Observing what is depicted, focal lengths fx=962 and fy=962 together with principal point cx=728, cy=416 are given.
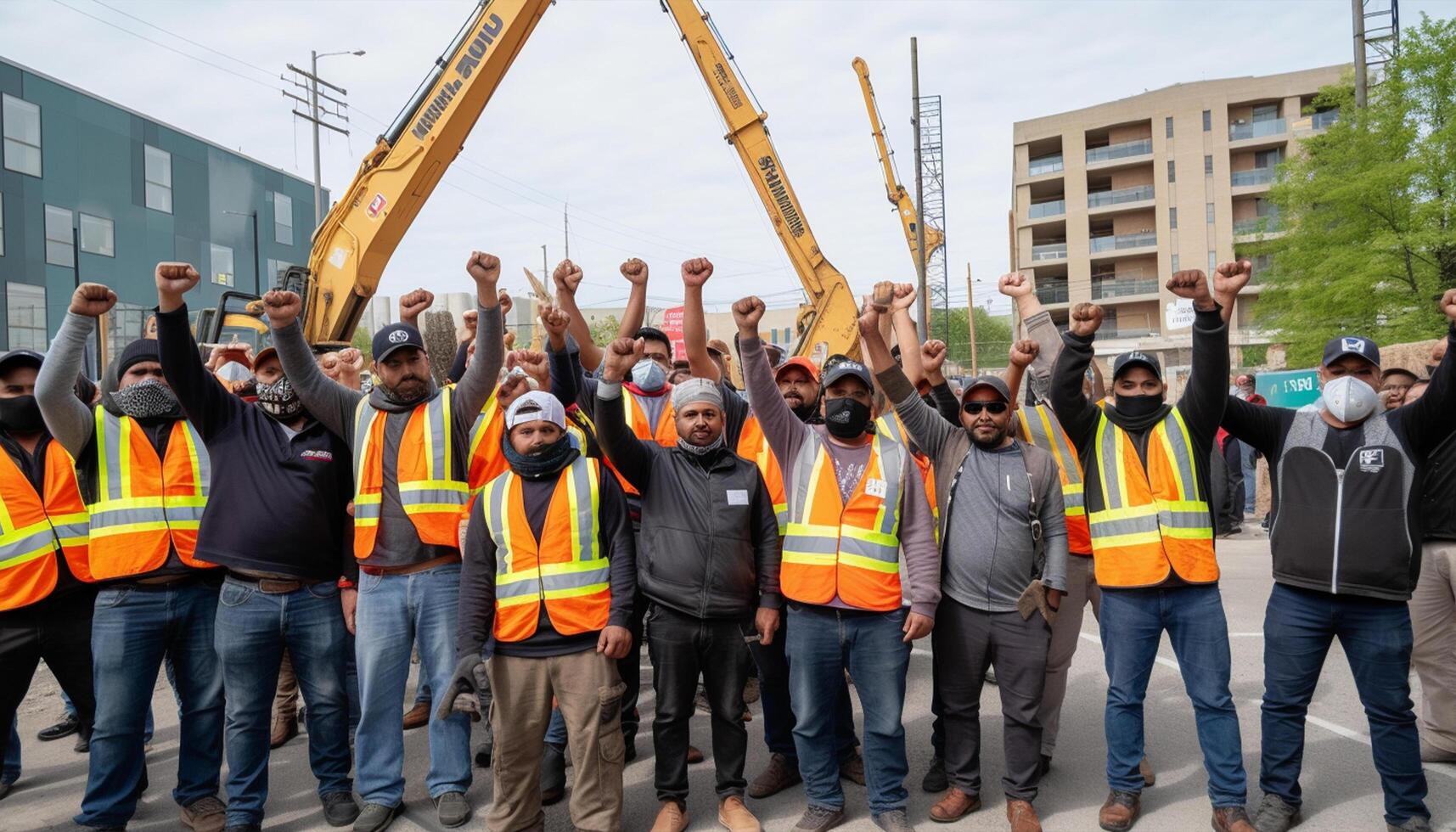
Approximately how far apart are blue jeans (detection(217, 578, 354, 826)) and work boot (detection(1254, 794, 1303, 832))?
14.4 ft

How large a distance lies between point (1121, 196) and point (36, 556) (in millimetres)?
59908

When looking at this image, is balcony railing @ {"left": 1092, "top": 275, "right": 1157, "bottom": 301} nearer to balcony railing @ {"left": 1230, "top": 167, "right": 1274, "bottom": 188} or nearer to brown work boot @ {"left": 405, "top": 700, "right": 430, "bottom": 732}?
balcony railing @ {"left": 1230, "top": 167, "right": 1274, "bottom": 188}

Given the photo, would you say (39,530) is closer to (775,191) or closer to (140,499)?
(140,499)

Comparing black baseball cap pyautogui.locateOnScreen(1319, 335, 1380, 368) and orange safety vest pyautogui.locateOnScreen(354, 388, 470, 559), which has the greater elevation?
black baseball cap pyautogui.locateOnScreen(1319, 335, 1380, 368)

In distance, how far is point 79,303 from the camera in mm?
4250

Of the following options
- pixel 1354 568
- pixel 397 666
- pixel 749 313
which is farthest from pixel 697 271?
pixel 1354 568

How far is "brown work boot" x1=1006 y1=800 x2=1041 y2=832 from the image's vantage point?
443cm

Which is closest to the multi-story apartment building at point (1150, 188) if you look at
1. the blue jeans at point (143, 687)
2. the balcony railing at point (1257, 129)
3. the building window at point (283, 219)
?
the balcony railing at point (1257, 129)

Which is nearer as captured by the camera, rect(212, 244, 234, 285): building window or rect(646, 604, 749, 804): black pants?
rect(646, 604, 749, 804): black pants

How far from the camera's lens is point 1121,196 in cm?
5666

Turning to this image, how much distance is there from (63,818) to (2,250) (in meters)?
28.5

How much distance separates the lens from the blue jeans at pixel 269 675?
4.56m

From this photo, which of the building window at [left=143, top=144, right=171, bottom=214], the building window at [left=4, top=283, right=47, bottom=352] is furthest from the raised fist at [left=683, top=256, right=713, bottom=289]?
the building window at [left=143, top=144, right=171, bottom=214]

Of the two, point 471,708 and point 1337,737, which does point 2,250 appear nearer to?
point 471,708
